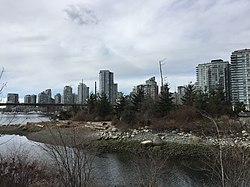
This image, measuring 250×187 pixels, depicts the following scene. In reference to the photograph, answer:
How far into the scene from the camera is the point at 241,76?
38.4 meters

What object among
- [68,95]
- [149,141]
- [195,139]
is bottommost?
[149,141]

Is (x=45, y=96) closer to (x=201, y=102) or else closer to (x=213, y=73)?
(x=213, y=73)

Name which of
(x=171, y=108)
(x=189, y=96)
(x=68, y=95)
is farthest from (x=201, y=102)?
(x=68, y=95)

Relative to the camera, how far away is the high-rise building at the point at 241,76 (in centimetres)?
3600

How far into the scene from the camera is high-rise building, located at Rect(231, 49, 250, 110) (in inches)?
1417

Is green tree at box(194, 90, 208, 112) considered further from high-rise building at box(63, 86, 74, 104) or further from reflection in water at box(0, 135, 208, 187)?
high-rise building at box(63, 86, 74, 104)

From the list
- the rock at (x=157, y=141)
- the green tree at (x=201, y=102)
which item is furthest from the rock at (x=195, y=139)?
the green tree at (x=201, y=102)

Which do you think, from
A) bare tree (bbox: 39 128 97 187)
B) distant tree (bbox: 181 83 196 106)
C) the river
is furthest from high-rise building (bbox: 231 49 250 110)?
bare tree (bbox: 39 128 97 187)

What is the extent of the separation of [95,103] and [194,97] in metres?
16.5

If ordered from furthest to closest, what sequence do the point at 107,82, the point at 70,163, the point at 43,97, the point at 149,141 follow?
the point at 107,82, the point at 43,97, the point at 149,141, the point at 70,163

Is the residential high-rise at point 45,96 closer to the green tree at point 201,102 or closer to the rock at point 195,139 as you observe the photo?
the green tree at point 201,102

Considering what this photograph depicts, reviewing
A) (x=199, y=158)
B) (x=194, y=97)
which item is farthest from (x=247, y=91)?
(x=199, y=158)

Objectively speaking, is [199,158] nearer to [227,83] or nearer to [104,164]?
[104,164]

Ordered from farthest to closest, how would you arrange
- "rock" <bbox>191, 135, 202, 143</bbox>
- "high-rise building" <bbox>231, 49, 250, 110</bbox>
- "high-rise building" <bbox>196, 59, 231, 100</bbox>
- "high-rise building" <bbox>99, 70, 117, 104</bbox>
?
1. "high-rise building" <bbox>99, 70, 117, 104</bbox>
2. "high-rise building" <bbox>196, 59, 231, 100</bbox>
3. "high-rise building" <bbox>231, 49, 250, 110</bbox>
4. "rock" <bbox>191, 135, 202, 143</bbox>
